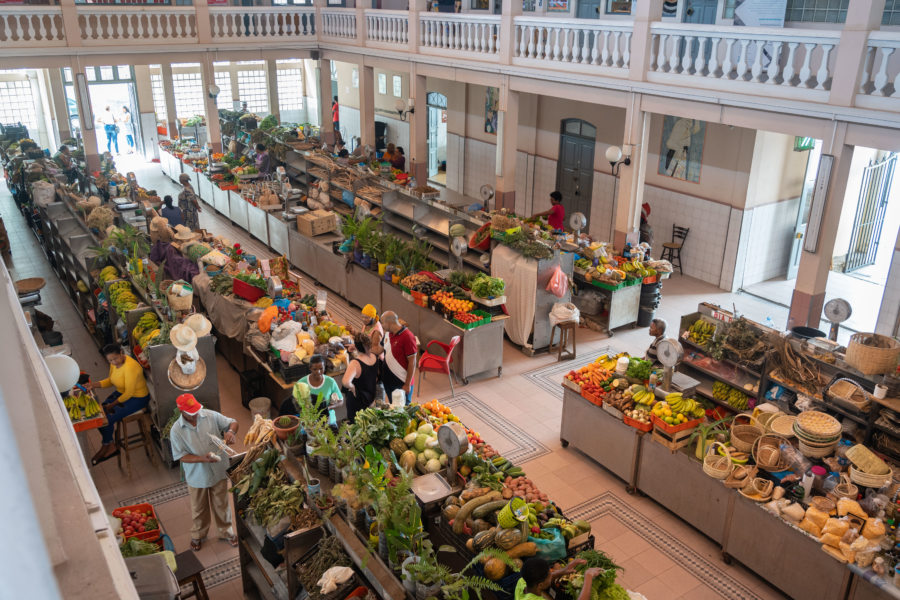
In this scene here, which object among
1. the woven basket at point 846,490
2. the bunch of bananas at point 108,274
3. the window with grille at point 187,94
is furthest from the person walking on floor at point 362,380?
the window with grille at point 187,94

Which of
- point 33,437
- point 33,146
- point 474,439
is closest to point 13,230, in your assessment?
point 33,146

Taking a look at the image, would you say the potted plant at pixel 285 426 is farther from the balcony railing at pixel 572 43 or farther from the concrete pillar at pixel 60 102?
the concrete pillar at pixel 60 102

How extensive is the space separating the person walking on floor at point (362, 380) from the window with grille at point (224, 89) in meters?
23.5

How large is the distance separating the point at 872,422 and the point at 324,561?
5729mm

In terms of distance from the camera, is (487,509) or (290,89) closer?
(487,509)

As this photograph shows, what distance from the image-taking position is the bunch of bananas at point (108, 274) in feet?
37.2

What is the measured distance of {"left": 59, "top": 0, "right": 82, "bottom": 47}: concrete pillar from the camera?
54.0ft

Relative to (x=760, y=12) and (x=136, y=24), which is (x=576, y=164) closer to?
(x=760, y=12)

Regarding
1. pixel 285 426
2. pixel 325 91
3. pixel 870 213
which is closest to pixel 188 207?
pixel 325 91

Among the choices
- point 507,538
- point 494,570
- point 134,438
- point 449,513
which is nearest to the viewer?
point 494,570

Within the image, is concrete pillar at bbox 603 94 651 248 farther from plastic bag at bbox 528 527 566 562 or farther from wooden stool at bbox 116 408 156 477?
wooden stool at bbox 116 408 156 477

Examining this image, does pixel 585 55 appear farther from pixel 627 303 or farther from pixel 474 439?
pixel 474 439

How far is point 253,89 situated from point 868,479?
28488mm

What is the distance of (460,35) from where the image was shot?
51.9ft
